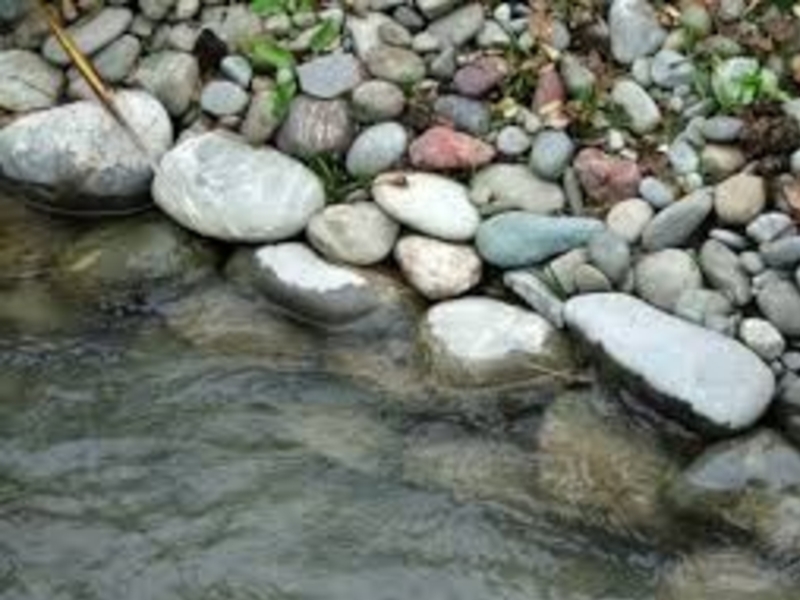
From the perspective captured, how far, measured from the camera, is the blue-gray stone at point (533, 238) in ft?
16.3

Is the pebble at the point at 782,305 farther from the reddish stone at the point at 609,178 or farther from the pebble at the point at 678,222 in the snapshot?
the reddish stone at the point at 609,178

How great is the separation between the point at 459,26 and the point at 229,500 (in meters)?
1.90

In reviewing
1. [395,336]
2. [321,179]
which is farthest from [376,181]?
[395,336]

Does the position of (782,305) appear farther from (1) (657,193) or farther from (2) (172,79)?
(2) (172,79)

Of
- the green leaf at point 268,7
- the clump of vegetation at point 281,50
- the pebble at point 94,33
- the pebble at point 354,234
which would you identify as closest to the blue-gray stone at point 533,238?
the pebble at point 354,234

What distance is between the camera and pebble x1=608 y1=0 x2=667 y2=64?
17.5 ft

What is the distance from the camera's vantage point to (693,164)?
16.6 ft

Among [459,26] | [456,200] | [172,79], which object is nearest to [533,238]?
[456,200]

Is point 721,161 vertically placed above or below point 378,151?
above

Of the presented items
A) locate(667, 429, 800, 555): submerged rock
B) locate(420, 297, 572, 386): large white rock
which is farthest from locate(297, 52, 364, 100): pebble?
locate(667, 429, 800, 555): submerged rock

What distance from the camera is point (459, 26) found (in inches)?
214

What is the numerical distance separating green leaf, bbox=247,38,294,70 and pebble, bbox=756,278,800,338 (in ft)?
5.95

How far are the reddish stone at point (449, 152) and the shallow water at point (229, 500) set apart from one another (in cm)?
81

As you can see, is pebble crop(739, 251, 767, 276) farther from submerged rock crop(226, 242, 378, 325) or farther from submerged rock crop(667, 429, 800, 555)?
submerged rock crop(226, 242, 378, 325)
